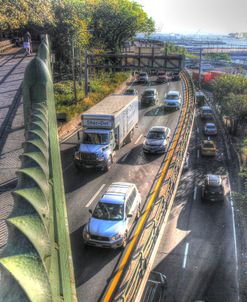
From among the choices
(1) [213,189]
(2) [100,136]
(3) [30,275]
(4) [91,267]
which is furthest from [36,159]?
(1) [213,189]

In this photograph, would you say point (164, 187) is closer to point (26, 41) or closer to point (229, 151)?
point (229, 151)

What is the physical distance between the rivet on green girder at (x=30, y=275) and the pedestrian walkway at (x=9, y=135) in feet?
25.0

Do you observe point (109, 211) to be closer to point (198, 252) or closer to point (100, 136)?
point (198, 252)

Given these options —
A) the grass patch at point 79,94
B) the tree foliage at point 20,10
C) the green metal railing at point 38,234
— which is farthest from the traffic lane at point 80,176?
the green metal railing at point 38,234

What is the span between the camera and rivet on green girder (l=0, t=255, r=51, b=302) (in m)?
1.15

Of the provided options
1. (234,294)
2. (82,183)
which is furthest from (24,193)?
(82,183)

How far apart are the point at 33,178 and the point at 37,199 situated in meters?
0.16

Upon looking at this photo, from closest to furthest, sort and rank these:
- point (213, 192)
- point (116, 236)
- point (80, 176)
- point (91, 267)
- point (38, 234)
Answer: point (38, 234), point (91, 267), point (116, 236), point (80, 176), point (213, 192)

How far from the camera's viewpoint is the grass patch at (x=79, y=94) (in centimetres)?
3619

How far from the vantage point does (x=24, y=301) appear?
109 cm

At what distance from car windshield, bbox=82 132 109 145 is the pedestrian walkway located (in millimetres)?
4886

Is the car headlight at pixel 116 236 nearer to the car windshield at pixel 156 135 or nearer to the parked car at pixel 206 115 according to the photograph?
the car windshield at pixel 156 135

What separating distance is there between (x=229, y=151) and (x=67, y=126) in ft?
73.1

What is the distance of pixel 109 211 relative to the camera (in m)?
16.0
